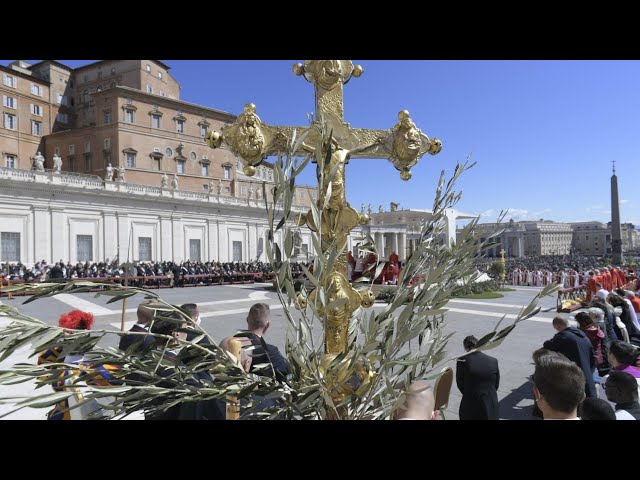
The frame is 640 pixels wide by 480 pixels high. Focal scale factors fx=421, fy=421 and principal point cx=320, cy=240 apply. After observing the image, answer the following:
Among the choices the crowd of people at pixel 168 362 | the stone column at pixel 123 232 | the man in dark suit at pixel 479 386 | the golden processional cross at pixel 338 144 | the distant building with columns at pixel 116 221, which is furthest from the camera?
the stone column at pixel 123 232

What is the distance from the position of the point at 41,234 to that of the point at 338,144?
114 feet

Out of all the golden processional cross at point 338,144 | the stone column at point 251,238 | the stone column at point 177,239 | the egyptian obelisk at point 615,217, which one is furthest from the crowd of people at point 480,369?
the egyptian obelisk at point 615,217

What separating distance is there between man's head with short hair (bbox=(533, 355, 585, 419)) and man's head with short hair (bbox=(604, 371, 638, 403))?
173 centimetres

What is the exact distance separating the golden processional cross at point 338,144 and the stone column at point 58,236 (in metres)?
34.5

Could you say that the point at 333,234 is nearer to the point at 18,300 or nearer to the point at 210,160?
the point at 18,300

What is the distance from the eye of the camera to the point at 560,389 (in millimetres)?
2730

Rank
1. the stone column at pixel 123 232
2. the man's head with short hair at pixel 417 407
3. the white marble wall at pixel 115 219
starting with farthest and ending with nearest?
the stone column at pixel 123 232, the white marble wall at pixel 115 219, the man's head with short hair at pixel 417 407

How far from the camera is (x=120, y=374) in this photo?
146 centimetres

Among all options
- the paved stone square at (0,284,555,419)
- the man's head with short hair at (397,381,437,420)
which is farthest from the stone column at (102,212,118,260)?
the man's head with short hair at (397,381,437,420)

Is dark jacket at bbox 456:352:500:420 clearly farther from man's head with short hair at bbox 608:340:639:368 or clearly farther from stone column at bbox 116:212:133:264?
stone column at bbox 116:212:133:264

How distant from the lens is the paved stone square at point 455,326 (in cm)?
656

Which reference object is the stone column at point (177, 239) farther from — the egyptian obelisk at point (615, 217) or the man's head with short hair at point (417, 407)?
the egyptian obelisk at point (615, 217)

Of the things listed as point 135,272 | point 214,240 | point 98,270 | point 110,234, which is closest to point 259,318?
point 135,272
